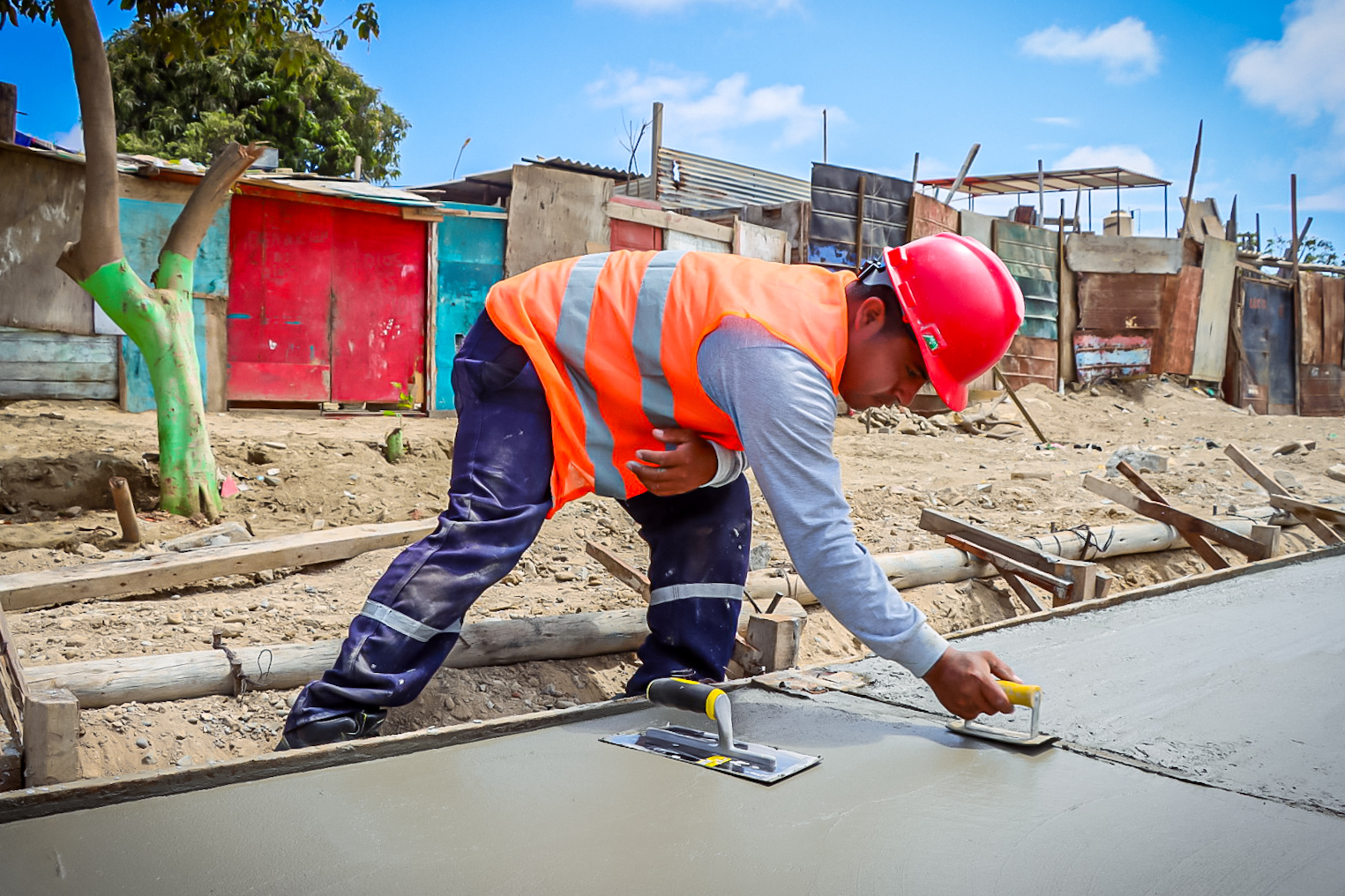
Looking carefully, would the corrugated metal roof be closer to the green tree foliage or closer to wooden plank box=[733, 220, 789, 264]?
wooden plank box=[733, 220, 789, 264]

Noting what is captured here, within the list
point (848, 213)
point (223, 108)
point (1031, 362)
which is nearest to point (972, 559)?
point (848, 213)

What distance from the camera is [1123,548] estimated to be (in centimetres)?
521

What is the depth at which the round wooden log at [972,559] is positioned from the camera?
3.82m

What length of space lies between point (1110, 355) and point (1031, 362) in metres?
1.58

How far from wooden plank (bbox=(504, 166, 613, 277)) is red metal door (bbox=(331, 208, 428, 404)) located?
3.22 feet

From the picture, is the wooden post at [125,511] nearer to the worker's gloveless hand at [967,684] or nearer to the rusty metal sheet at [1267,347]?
the worker's gloveless hand at [967,684]

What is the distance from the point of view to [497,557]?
2.15 metres

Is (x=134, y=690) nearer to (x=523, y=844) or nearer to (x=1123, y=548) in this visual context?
(x=523, y=844)

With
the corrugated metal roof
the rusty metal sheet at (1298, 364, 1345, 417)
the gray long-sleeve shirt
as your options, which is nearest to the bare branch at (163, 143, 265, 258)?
the gray long-sleeve shirt

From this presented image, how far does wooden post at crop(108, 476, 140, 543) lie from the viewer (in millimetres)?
4958

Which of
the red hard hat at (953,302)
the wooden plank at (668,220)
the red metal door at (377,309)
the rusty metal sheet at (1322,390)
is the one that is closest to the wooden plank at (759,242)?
the wooden plank at (668,220)

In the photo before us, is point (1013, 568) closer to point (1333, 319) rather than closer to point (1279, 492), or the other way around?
point (1279, 492)

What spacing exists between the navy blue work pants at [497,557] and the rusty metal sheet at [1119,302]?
1383 centimetres

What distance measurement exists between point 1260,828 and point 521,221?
32.5ft
